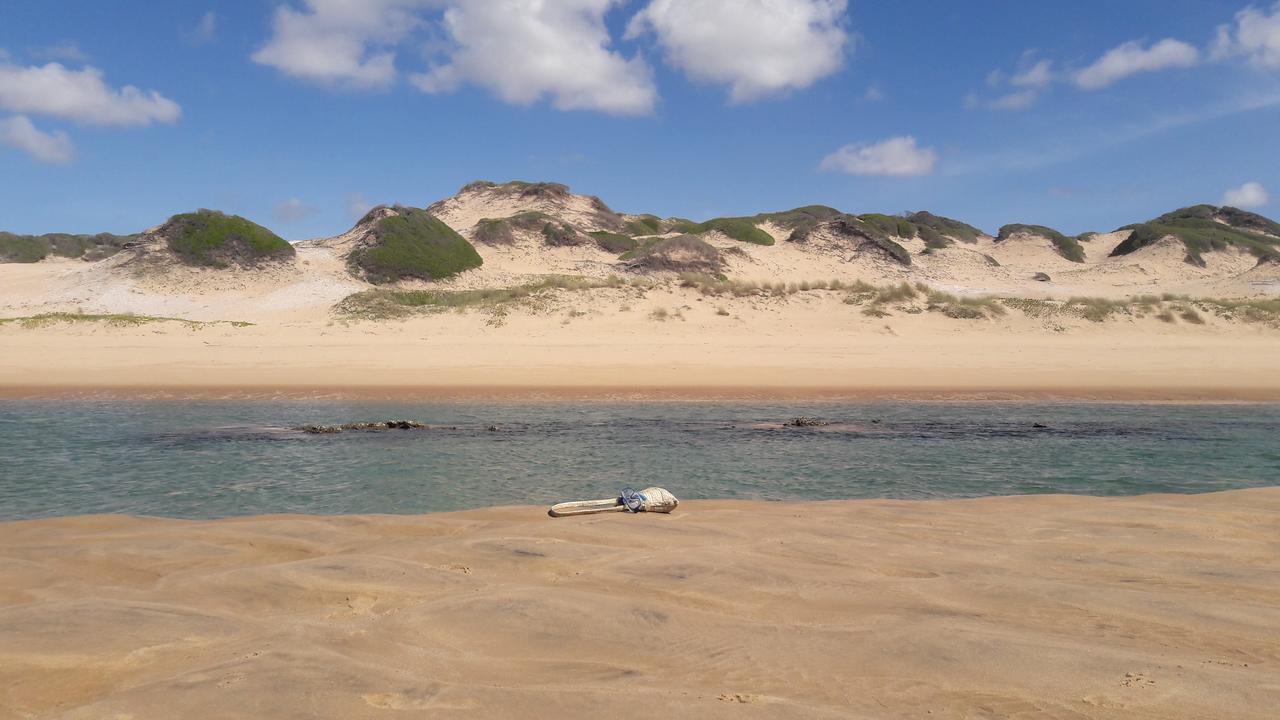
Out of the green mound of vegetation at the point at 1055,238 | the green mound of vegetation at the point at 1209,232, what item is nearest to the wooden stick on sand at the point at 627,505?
the green mound of vegetation at the point at 1209,232

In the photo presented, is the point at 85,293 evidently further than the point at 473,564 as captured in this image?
Yes

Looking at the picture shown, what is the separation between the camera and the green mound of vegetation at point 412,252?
38.2 m

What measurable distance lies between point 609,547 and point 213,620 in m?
2.58

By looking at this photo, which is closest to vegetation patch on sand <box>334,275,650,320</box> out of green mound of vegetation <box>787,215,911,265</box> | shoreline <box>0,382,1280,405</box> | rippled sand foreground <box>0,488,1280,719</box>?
shoreline <box>0,382,1280,405</box>

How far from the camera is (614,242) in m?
50.3

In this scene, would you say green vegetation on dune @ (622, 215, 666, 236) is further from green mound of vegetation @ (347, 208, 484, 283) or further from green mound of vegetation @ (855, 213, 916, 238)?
green mound of vegetation @ (347, 208, 484, 283)

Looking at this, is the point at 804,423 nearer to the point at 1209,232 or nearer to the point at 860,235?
the point at 860,235

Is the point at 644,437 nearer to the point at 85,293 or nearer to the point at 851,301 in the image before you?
the point at 851,301

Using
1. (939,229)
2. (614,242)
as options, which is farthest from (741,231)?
(939,229)

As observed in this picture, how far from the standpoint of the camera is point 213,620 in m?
4.11

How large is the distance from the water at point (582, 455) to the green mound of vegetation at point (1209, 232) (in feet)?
160

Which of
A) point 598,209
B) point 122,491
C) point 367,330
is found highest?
point 598,209

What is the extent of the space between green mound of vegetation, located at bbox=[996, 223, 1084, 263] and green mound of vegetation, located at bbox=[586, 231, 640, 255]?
117ft

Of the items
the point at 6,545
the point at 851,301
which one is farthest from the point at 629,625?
the point at 851,301
